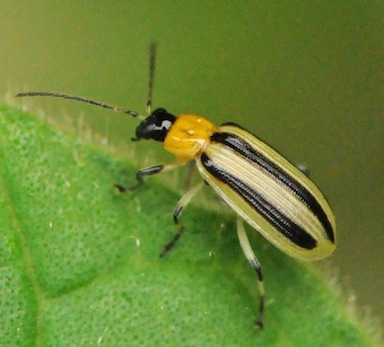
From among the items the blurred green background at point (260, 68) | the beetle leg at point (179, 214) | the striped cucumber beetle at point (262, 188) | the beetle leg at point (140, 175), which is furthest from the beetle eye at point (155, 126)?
the blurred green background at point (260, 68)

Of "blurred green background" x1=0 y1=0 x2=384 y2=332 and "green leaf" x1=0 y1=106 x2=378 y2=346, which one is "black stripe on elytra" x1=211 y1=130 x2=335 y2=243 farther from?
"blurred green background" x1=0 y1=0 x2=384 y2=332

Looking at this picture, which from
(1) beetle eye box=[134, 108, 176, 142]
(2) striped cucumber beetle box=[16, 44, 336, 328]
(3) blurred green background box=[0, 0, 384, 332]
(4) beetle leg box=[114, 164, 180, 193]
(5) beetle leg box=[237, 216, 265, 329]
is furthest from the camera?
(3) blurred green background box=[0, 0, 384, 332]

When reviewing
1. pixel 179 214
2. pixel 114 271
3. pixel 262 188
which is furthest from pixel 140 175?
pixel 262 188

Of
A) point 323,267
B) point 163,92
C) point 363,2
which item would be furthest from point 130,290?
point 363,2

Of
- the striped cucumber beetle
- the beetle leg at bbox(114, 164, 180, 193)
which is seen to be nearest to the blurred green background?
the striped cucumber beetle

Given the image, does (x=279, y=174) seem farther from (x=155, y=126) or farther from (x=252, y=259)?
(x=155, y=126)

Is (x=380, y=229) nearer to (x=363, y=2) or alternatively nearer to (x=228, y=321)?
(x=363, y=2)

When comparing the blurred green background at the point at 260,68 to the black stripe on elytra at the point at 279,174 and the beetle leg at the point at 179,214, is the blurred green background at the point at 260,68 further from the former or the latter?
the beetle leg at the point at 179,214
